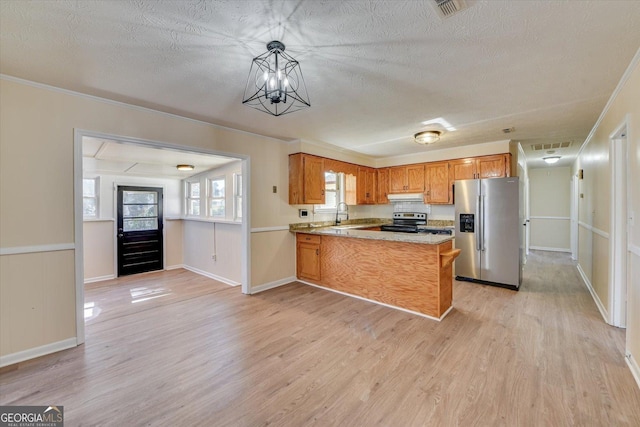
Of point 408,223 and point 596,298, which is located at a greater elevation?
point 408,223

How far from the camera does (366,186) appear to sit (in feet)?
19.4

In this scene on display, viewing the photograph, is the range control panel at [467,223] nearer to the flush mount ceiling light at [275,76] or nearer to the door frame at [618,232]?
the door frame at [618,232]

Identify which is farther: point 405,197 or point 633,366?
point 405,197

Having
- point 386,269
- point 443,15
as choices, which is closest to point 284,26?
point 443,15

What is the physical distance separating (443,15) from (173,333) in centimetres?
355

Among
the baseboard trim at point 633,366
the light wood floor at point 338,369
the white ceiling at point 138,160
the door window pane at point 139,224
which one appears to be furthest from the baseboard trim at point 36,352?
the baseboard trim at point 633,366

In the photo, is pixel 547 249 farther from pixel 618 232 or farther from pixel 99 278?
pixel 99 278

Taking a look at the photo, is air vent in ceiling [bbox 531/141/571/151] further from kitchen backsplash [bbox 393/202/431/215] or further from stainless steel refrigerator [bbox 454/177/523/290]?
kitchen backsplash [bbox 393/202/431/215]

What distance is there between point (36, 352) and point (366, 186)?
5336 millimetres

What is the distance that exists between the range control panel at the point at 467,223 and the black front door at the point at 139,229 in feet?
20.4

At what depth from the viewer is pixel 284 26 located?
1.67m

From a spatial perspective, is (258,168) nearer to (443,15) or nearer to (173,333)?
(173,333)

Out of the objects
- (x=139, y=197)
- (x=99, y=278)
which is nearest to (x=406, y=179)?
(x=139, y=197)

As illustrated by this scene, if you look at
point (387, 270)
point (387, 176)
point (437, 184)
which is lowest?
point (387, 270)
